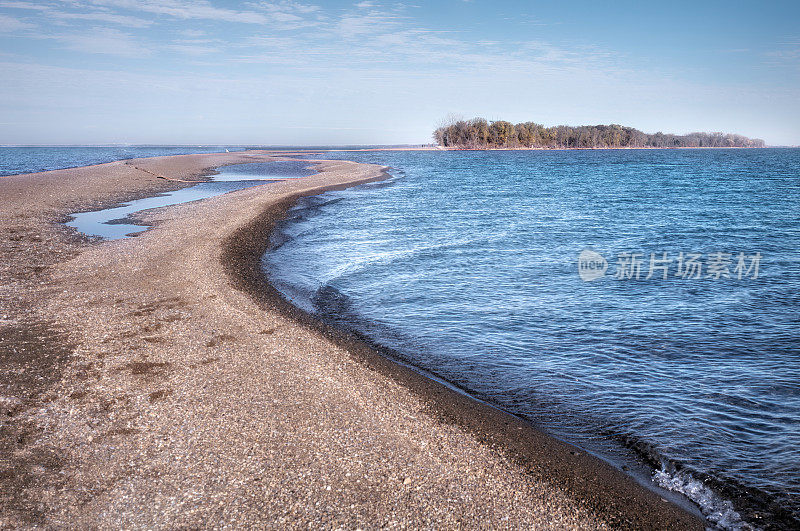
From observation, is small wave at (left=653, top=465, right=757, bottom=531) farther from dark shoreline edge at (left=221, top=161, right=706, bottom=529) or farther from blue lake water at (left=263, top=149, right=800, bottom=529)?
dark shoreline edge at (left=221, top=161, right=706, bottom=529)

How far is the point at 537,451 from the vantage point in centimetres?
784

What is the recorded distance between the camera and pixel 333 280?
18641 mm

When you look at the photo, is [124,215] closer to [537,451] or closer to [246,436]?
[246,436]

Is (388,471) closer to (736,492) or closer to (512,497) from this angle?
(512,497)

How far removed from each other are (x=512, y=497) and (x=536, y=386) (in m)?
4.00

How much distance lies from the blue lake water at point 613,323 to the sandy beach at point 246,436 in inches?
43.6

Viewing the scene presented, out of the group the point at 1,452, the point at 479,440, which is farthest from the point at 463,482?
the point at 1,452

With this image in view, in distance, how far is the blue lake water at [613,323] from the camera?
8094 mm

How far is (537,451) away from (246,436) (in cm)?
472

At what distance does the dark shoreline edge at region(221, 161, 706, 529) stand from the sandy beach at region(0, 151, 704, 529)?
32 millimetres

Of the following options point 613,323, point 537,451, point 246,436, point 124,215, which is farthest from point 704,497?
point 124,215

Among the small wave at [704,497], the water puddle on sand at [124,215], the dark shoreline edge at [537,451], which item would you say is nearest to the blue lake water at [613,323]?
the small wave at [704,497]

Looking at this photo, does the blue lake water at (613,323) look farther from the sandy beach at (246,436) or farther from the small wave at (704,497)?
the sandy beach at (246,436)

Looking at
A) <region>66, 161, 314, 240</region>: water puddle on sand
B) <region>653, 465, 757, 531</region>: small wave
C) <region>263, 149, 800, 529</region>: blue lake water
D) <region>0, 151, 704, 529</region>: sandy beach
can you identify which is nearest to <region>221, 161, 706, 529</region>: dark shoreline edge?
<region>0, 151, 704, 529</region>: sandy beach
